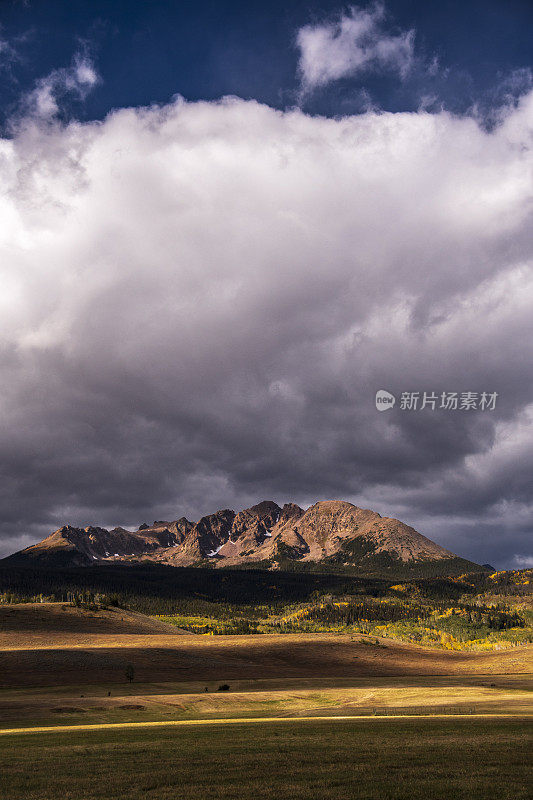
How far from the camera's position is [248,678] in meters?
118

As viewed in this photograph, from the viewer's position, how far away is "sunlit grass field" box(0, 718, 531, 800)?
2181cm

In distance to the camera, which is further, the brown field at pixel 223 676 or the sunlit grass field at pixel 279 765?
the brown field at pixel 223 676

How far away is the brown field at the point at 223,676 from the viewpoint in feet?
223

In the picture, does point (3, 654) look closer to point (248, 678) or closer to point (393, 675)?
point (248, 678)

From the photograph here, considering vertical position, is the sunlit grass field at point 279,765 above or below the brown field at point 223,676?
above

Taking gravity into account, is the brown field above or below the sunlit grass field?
below

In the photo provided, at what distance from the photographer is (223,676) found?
392 feet

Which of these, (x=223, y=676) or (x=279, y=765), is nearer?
(x=279, y=765)

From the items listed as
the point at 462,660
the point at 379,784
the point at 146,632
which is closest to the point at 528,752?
the point at 379,784

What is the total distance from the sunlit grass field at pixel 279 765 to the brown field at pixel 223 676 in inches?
999

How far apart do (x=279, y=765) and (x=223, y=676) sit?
102 meters

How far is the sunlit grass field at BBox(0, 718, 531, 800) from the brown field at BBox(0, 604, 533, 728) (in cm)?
2537

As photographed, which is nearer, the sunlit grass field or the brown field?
the sunlit grass field

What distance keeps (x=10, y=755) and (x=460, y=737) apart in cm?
2759
